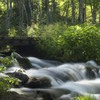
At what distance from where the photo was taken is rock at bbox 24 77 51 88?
516 inches

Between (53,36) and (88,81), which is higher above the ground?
(53,36)

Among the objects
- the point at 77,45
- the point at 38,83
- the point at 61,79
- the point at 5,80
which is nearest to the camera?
the point at 5,80

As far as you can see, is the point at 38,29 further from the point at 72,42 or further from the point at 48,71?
the point at 48,71

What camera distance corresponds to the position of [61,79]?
51.3 ft

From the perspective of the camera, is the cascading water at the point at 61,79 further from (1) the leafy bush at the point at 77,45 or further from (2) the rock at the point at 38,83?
(1) the leafy bush at the point at 77,45

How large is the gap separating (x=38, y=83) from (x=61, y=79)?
2.52m

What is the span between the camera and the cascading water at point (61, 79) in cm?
1278

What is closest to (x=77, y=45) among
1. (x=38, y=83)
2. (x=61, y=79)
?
(x=61, y=79)

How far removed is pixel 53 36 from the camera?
22094 mm

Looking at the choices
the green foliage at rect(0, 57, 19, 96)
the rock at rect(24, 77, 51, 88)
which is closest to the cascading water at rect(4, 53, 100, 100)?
the rock at rect(24, 77, 51, 88)

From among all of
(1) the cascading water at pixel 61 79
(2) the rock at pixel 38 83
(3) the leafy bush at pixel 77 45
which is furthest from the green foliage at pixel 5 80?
(3) the leafy bush at pixel 77 45

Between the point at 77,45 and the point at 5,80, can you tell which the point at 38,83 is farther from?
the point at 77,45

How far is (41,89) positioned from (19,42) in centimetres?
1182

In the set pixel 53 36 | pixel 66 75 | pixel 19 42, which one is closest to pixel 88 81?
pixel 66 75
